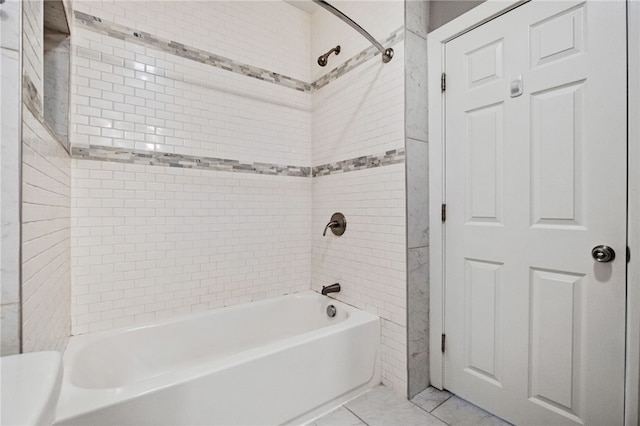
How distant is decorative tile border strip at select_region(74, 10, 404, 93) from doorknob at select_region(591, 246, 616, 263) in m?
1.46

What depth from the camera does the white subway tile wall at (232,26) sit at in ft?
5.70

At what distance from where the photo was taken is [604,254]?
1173 millimetres

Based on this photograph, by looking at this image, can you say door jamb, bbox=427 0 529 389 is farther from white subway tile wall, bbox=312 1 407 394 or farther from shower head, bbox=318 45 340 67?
shower head, bbox=318 45 340 67

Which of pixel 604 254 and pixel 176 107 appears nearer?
pixel 604 254

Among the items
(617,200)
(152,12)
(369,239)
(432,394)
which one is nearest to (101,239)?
(152,12)

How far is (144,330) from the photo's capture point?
169 centimetres

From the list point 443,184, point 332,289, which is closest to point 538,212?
point 443,184

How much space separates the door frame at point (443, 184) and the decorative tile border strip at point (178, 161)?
1.10m

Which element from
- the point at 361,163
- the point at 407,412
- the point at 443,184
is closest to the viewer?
the point at 407,412

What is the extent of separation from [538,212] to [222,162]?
6.17 feet

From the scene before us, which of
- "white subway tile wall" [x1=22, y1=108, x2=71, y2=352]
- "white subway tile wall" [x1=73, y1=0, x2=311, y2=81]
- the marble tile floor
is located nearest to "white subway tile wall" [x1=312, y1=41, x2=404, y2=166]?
"white subway tile wall" [x1=73, y1=0, x2=311, y2=81]

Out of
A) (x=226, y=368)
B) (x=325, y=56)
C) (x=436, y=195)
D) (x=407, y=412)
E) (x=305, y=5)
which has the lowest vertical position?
(x=407, y=412)

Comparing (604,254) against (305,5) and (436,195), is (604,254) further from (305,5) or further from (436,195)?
(305,5)

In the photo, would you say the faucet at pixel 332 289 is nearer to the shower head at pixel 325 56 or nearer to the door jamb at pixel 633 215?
the door jamb at pixel 633 215
